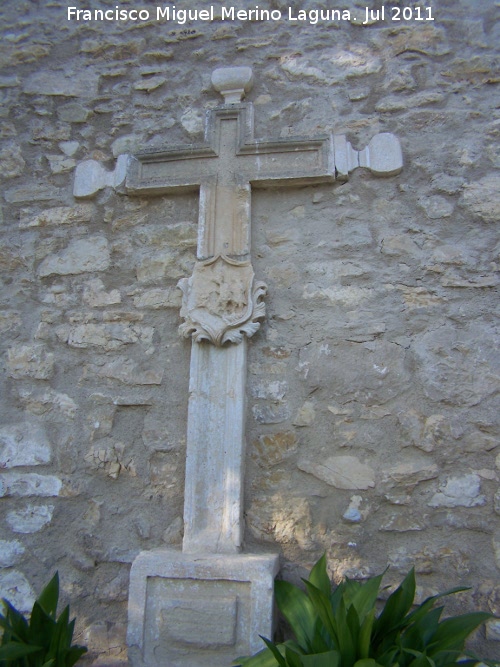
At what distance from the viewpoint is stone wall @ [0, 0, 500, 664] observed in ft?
7.77

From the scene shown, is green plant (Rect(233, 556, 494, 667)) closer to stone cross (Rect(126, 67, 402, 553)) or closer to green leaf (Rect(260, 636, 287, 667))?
green leaf (Rect(260, 636, 287, 667))

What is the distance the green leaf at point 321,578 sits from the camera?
2.03m

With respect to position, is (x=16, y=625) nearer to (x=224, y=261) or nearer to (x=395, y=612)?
(x=395, y=612)

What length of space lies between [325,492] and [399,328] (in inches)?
29.7

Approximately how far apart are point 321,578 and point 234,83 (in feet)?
7.77

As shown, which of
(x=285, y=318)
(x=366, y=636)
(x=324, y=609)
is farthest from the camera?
(x=285, y=318)

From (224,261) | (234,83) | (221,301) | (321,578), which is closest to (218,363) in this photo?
(221,301)

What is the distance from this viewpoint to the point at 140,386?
2.66 meters

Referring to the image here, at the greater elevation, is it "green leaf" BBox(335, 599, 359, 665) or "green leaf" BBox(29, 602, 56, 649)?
"green leaf" BBox(335, 599, 359, 665)

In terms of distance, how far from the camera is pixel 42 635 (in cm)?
208

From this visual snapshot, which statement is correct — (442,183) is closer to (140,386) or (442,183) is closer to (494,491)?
(494,491)

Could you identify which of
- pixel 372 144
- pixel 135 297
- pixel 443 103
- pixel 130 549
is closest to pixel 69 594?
pixel 130 549

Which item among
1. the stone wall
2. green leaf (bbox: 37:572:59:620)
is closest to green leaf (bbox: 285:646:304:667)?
the stone wall

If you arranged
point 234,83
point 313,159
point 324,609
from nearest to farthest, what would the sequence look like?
point 324,609
point 313,159
point 234,83
